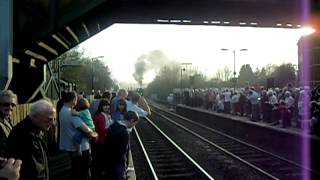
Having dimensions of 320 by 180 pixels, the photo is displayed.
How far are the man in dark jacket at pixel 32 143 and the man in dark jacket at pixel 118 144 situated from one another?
273cm

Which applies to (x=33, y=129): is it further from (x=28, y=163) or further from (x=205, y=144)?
(x=205, y=144)

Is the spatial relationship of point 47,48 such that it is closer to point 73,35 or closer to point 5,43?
point 73,35

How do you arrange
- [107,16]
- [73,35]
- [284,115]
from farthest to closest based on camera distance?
1. [284,115]
2. [107,16]
3. [73,35]

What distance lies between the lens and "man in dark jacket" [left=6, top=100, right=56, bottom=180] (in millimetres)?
4531

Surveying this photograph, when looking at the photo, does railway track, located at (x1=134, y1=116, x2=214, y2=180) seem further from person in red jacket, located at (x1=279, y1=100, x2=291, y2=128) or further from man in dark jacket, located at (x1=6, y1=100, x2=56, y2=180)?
man in dark jacket, located at (x1=6, y1=100, x2=56, y2=180)

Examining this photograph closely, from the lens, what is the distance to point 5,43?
44.2 ft

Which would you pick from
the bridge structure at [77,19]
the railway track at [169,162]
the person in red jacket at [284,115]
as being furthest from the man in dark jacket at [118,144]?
the person in red jacket at [284,115]

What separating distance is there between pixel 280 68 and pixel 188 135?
56616mm

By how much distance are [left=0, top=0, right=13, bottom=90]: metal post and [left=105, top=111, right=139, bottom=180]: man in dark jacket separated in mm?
6410

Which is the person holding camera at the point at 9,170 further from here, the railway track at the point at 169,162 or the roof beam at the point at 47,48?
the roof beam at the point at 47,48

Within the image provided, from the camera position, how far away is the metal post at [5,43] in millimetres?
13283

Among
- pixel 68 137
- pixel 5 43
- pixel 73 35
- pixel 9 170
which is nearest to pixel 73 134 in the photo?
pixel 68 137

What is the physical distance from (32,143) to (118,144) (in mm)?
2957

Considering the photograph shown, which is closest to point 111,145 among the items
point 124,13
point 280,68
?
point 124,13
